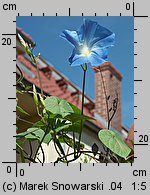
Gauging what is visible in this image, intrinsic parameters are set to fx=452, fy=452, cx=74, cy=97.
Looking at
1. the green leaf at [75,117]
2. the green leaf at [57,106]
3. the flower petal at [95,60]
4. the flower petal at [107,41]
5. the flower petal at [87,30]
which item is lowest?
the green leaf at [75,117]

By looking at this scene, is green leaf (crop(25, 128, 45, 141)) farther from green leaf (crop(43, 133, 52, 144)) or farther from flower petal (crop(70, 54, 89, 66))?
flower petal (crop(70, 54, 89, 66))

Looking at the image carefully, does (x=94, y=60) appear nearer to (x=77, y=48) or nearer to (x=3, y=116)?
(x=77, y=48)

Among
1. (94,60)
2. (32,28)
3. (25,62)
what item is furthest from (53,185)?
(25,62)

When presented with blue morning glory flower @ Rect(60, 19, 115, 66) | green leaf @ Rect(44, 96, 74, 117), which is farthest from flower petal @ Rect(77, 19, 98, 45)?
green leaf @ Rect(44, 96, 74, 117)

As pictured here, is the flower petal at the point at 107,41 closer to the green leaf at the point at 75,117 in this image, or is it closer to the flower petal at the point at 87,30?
the flower petal at the point at 87,30

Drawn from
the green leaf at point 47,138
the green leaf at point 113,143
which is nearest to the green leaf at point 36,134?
the green leaf at point 47,138
